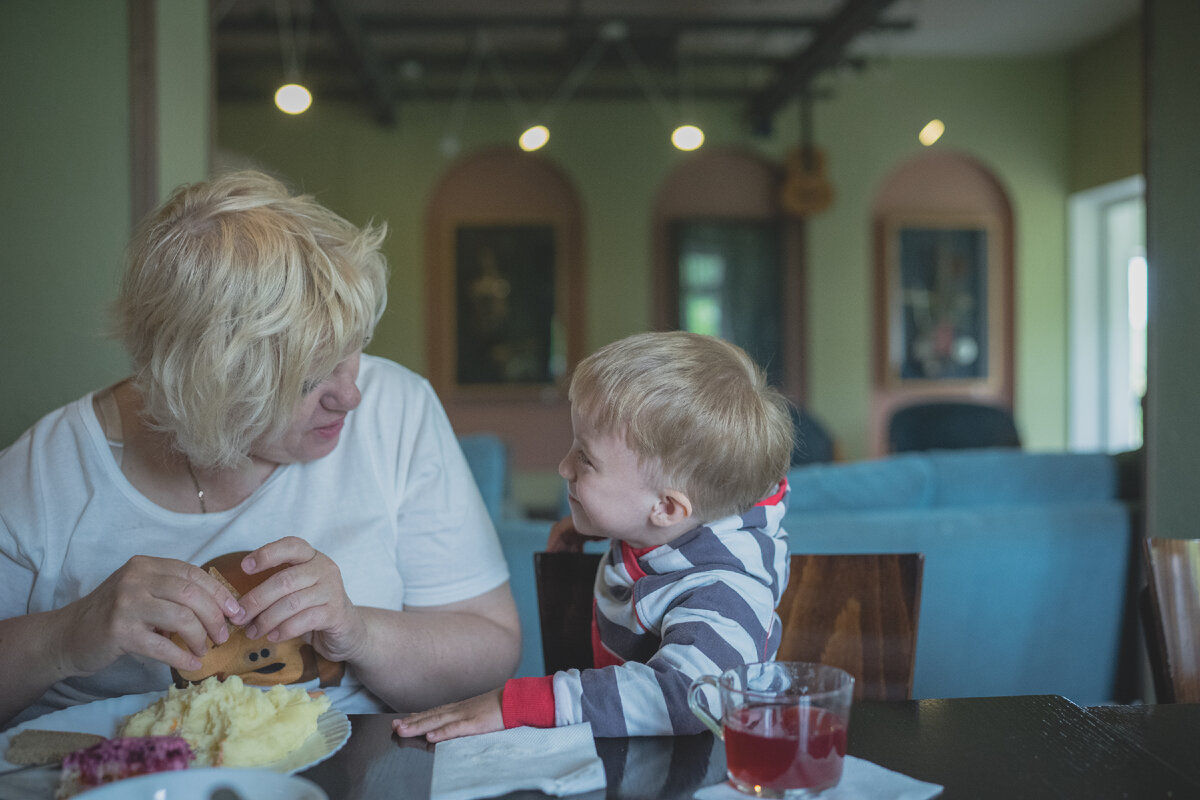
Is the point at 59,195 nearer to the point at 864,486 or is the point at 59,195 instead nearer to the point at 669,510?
the point at 669,510

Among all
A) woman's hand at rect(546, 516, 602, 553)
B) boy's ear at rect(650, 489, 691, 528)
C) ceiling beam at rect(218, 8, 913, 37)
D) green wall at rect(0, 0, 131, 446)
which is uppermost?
ceiling beam at rect(218, 8, 913, 37)

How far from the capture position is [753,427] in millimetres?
1070

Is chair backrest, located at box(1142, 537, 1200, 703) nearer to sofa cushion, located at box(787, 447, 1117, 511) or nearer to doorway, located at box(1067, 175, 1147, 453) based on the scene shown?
sofa cushion, located at box(787, 447, 1117, 511)

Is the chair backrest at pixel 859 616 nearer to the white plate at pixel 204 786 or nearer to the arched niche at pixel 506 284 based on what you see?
the white plate at pixel 204 786

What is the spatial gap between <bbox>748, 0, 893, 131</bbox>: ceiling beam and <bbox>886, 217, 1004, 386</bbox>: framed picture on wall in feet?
3.82

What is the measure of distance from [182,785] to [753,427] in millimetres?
669

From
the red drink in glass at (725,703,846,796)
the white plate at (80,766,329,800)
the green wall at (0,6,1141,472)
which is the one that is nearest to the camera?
the white plate at (80,766,329,800)

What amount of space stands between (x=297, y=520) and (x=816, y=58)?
480cm

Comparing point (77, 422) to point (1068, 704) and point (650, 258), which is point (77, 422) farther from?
point (650, 258)

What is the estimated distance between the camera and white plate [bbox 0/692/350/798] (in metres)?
0.75

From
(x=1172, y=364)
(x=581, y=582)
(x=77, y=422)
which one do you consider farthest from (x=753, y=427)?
(x=1172, y=364)

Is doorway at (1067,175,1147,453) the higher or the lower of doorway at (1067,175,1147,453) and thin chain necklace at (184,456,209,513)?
the higher

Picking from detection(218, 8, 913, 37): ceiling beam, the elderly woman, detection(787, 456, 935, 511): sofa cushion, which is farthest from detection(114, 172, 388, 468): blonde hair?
detection(218, 8, 913, 37): ceiling beam

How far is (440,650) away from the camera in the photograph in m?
1.18
